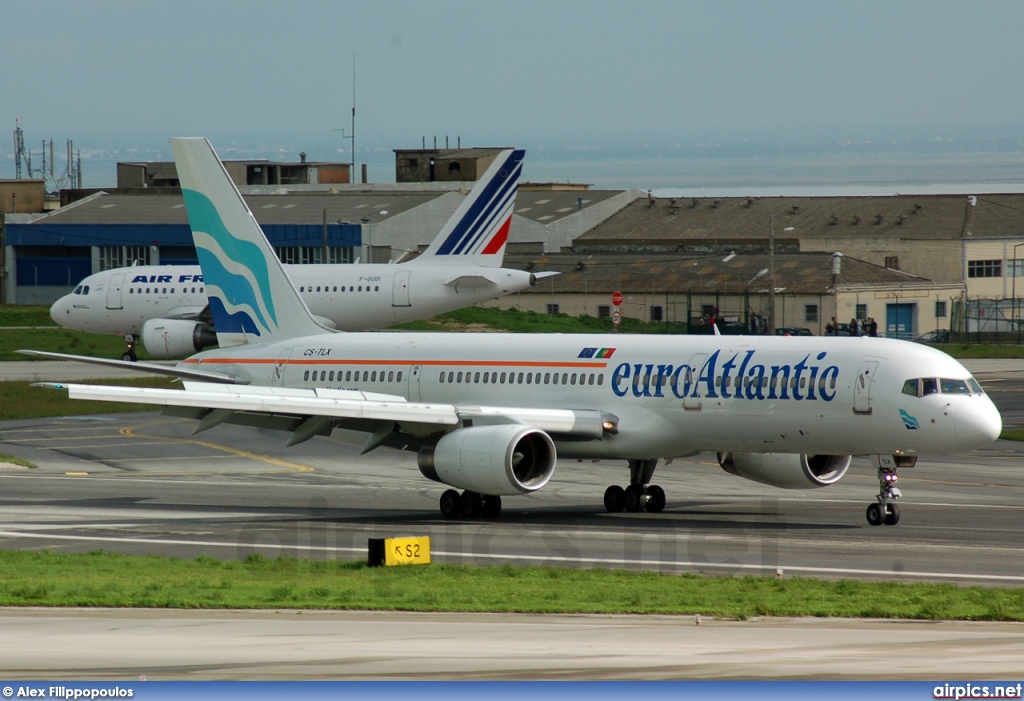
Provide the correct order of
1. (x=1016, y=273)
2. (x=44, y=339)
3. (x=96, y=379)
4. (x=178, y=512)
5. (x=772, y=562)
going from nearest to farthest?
(x=772, y=562) < (x=178, y=512) < (x=96, y=379) < (x=44, y=339) < (x=1016, y=273)

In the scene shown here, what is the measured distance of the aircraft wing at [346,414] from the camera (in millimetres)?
31688

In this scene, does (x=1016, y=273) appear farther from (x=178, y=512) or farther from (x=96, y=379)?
(x=178, y=512)

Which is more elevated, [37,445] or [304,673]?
[304,673]

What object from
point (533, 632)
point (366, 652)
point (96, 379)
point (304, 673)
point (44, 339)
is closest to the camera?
point (304, 673)

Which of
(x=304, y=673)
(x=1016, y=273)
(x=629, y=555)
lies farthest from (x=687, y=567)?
(x=1016, y=273)

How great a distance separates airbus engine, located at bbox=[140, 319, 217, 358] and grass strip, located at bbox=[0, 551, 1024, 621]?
4469cm

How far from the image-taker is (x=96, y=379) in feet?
215

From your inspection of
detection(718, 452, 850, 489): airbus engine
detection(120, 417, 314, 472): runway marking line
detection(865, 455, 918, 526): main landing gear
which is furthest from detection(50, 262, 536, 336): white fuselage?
detection(865, 455, 918, 526): main landing gear

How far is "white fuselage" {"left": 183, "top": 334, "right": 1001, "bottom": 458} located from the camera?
30.2 meters

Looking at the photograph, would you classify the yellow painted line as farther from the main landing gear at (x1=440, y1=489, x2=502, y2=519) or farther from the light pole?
the light pole

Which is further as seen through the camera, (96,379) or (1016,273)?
(1016,273)

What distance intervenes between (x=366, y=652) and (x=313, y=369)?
81.6ft

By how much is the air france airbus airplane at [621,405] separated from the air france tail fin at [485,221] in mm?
23119

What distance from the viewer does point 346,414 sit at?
106 ft
